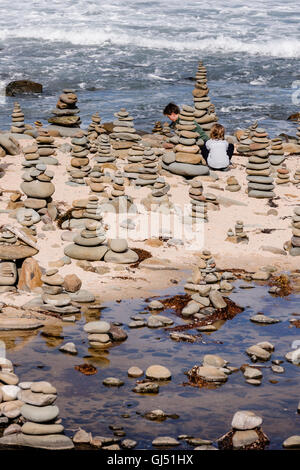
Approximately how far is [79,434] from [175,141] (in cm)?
1346

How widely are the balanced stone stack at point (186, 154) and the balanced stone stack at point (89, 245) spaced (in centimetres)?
536

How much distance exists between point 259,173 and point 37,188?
18.0 feet

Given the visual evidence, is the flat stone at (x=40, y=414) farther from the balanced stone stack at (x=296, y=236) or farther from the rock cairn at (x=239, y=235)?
the rock cairn at (x=239, y=235)

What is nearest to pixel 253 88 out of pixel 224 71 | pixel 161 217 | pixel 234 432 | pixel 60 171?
pixel 224 71

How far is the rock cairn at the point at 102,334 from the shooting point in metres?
10.9

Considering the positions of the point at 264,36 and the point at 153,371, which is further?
the point at 264,36

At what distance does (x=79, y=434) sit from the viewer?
8367 millimetres

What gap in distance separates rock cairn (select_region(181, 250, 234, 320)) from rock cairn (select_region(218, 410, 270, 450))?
10.1ft

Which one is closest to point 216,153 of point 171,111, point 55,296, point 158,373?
point 171,111

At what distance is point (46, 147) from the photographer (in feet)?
62.9

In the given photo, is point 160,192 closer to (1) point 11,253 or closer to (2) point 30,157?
(2) point 30,157

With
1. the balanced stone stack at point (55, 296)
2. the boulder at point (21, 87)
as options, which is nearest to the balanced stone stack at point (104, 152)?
the balanced stone stack at point (55, 296)

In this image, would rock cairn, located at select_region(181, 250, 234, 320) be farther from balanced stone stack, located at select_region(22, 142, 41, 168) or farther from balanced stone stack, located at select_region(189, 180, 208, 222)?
balanced stone stack, located at select_region(22, 142, 41, 168)
